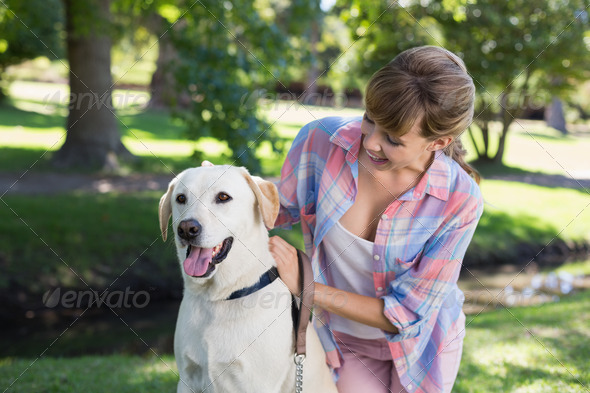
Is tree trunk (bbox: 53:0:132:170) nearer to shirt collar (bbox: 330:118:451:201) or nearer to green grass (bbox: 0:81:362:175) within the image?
green grass (bbox: 0:81:362:175)

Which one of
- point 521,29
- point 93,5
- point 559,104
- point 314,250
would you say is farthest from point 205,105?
point 559,104

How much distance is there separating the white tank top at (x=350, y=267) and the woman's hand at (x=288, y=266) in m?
0.31

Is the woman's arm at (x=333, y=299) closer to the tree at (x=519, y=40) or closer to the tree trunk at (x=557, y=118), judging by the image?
the tree at (x=519, y=40)

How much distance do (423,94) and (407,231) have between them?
2.38ft

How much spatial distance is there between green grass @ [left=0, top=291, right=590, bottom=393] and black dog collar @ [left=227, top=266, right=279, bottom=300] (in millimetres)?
1989

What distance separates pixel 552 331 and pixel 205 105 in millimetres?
5042

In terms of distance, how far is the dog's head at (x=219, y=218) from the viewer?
2.51 meters

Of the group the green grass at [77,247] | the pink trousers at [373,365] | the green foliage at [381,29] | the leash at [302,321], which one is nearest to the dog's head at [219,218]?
the leash at [302,321]

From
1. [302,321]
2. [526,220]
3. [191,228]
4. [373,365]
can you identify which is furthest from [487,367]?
[526,220]

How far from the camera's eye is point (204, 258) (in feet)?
8.38

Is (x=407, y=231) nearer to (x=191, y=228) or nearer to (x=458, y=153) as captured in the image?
(x=458, y=153)

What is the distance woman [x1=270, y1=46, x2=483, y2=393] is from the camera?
2.66 metres

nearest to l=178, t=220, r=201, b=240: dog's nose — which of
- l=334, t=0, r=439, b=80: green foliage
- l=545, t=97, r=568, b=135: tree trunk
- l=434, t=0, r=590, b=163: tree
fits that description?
l=334, t=0, r=439, b=80: green foliage

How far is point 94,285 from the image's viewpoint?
7355 mm
